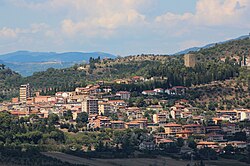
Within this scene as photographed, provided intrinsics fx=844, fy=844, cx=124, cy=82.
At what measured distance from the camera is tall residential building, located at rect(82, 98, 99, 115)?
303ft

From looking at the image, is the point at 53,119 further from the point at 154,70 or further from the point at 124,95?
the point at 154,70

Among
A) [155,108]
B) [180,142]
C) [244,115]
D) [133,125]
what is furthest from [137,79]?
[180,142]

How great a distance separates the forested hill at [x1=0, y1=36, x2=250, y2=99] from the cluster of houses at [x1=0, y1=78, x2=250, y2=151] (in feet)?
13.9

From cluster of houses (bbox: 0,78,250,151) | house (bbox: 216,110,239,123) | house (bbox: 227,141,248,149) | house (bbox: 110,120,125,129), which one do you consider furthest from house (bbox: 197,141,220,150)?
house (bbox: 216,110,239,123)

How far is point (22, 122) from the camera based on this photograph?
256 ft

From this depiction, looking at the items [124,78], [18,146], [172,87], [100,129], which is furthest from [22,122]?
[124,78]

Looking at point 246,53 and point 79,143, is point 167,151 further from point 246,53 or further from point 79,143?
point 246,53

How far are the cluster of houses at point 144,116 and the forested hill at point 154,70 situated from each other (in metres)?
4.23

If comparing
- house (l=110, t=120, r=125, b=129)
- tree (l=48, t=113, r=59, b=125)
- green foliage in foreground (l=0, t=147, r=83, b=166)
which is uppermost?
tree (l=48, t=113, r=59, b=125)

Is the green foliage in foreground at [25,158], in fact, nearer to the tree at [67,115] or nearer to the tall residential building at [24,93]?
the tree at [67,115]

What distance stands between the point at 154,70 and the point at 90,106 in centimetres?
1704

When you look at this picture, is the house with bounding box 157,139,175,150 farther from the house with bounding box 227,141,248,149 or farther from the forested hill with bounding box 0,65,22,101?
the forested hill with bounding box 0,65,22,101

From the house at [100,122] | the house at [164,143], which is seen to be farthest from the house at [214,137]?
the house at [100,122]

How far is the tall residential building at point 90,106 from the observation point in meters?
92.3
